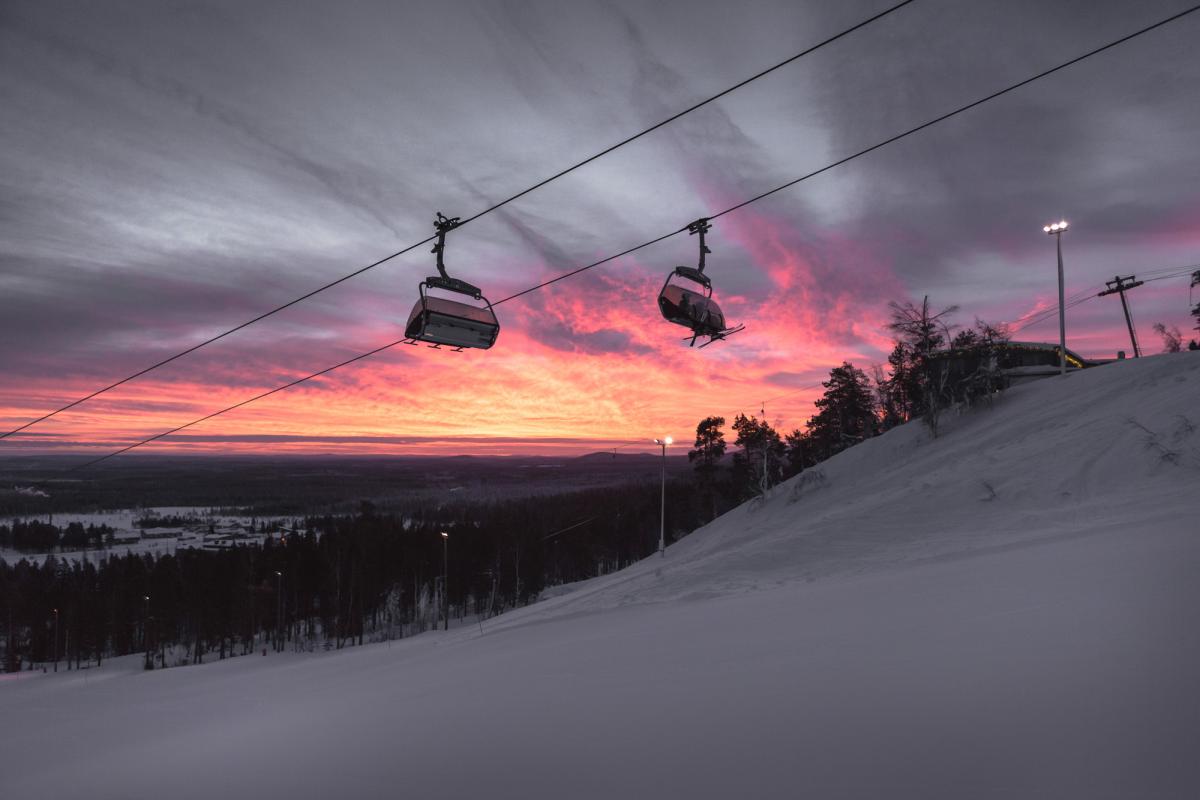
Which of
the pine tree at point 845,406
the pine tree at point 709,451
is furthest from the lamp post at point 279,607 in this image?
the pine tree at point 845,406

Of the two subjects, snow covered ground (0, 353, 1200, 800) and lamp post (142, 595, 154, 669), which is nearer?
snow covered ground (0, 353, 1200, 800)

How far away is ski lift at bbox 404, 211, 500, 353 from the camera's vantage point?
7766 millimetres

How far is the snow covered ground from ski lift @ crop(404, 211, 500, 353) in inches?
179

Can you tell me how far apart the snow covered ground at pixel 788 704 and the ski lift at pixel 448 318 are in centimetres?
454

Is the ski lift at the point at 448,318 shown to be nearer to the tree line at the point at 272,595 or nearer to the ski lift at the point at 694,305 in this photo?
the ski lift at the point at 694,305

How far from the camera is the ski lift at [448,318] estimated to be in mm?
7766

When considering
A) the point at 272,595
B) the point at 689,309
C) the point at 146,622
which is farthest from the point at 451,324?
the point at 146,622

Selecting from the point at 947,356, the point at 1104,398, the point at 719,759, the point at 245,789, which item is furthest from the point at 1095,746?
the point at 947,356

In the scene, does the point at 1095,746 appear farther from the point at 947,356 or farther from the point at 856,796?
the point at 947,356

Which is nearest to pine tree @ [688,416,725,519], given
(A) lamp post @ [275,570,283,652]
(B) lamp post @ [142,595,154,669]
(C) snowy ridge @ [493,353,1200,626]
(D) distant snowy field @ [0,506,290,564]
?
(C) snowy ridge @ [493,353,1200,626]

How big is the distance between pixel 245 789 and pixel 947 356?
3874 centimetres

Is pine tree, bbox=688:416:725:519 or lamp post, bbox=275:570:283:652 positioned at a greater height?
pine tree, bbox=688:416:725:519

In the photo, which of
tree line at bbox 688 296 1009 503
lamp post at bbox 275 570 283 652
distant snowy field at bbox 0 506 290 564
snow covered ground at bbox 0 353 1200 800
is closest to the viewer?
snow covered ground at bbox 0 353 1200 800

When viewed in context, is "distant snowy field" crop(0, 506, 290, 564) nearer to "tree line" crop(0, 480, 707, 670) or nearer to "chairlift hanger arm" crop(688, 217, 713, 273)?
"tree line" crop(0, 480, 707, 670)
